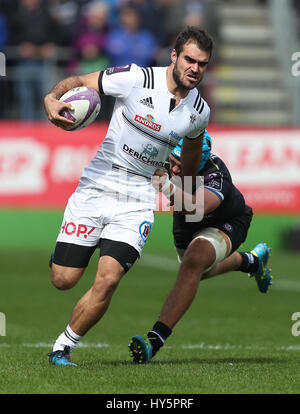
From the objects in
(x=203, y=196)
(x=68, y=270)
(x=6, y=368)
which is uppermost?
(x=203, y=196)

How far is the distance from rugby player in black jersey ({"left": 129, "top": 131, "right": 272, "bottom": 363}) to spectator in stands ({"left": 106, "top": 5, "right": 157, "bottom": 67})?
11.0 meters

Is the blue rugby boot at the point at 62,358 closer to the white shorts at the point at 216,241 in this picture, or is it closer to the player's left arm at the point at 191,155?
the white shorts at the point at 216,241

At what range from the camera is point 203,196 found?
8.97 meters

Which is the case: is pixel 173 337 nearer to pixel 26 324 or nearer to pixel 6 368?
pixel 26 324

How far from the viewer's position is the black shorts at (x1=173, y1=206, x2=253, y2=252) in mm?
9181

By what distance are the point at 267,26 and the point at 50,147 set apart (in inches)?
301

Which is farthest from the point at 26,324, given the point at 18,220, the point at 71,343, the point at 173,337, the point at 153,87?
the point at 18,220

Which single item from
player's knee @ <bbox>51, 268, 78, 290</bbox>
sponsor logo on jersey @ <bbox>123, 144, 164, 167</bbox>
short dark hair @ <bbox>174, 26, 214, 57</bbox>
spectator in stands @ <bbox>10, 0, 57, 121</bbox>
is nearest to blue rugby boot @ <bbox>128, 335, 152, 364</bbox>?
player's knee @ <bbox>51, 268, 78, 290</bbox>

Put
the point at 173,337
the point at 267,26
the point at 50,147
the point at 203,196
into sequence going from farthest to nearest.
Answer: the point at 267,26, the point at 50,147, the point at 173,337, the point at 203,196

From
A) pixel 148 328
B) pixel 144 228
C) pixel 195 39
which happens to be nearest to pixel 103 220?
pixel 144 228

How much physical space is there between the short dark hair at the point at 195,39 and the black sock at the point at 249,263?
96.7 inches

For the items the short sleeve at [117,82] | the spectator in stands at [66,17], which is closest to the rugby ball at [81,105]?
the short sleeve at [117,82]

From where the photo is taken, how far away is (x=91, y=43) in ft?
66.9

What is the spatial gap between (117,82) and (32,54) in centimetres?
1220
